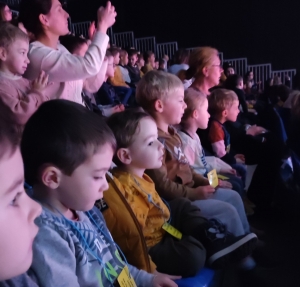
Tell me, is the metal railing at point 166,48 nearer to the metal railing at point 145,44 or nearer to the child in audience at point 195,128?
the metal railing at point 145,44

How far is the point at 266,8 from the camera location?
34.6ft

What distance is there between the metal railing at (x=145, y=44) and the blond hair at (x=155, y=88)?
9635 millimetres

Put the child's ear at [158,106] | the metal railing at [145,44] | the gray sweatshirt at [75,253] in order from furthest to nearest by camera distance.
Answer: the metal railing at [145,44]
the child's ear at [158,106]
the gray sweatshirt at [75,253]

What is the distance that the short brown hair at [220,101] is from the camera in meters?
2.87

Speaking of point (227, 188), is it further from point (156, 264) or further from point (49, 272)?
point (49, 272)

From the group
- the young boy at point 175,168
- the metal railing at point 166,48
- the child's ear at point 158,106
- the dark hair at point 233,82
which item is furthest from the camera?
the metal railing at point 166,48

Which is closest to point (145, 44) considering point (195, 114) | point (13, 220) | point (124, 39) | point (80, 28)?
point (124, 39)

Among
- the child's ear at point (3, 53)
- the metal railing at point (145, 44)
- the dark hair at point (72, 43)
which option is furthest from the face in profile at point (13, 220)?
the metal railing at point (145, 44)

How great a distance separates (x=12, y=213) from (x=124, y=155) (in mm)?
917

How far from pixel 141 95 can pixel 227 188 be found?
0.72 m

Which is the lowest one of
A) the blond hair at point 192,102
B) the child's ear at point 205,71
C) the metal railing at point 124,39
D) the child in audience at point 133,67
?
the metal railing at point 124,39

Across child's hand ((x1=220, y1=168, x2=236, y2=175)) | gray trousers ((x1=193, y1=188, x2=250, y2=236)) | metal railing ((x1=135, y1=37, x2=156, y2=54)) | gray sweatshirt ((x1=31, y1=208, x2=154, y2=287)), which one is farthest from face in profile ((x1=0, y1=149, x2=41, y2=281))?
metal railing ((x1=135, y1=37, x2=156, y2=54))

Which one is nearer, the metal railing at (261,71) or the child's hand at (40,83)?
the child's hand at (40,83)

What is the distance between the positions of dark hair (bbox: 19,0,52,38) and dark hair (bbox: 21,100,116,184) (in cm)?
104
